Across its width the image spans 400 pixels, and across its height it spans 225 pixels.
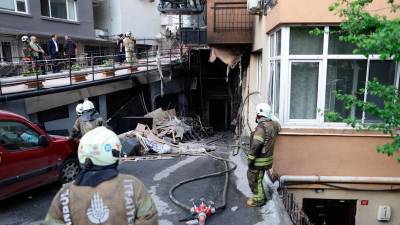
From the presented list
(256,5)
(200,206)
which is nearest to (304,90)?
(200,206)

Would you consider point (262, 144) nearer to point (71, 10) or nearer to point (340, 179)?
point (340, 179)

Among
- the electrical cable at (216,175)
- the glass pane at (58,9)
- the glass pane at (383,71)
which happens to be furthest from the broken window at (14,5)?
the glass pane at (383,71)

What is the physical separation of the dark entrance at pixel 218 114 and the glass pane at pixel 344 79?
15.0m

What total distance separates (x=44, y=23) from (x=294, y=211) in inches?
733

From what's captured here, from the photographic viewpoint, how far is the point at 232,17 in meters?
11.5

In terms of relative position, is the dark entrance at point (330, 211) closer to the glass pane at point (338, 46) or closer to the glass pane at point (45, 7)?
the glass pane at point (338, 46)

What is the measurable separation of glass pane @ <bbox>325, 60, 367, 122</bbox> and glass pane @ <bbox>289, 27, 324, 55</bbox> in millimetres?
377

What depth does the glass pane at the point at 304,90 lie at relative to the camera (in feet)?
21.2

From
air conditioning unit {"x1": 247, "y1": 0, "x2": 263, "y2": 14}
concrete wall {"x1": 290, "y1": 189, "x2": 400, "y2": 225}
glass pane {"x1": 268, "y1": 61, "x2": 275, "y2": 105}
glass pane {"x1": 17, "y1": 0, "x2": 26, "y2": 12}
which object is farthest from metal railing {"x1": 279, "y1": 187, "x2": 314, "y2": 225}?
glass pane {"x1": 17, "y1": 0, "x2": 26, "y2": 12}

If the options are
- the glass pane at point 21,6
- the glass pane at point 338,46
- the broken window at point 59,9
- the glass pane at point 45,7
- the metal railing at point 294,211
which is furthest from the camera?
the broken window at point 59,9

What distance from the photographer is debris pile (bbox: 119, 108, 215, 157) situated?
1026 centimetres

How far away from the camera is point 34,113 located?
10.3 meters

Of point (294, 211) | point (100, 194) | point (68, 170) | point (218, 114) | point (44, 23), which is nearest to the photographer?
point (100, 194)

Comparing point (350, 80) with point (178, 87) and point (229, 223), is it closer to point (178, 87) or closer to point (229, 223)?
point (229, 223)
